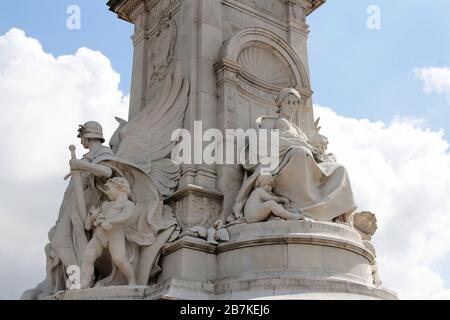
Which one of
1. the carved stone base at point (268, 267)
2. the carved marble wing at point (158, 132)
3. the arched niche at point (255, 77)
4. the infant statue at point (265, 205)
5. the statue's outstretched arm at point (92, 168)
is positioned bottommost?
the carved stone base at point (268, 267)

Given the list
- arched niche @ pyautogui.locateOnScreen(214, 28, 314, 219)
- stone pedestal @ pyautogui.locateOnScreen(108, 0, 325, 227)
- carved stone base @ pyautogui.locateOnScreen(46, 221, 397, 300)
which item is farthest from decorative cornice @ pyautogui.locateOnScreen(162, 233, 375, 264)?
arched niche @ pyautogui.locateOnScreen(214, 28, 314, 219)

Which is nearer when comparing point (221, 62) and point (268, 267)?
point (268, 267)

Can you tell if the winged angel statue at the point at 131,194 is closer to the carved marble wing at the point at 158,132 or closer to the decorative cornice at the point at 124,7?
the carved marble wing at the point at 158,132

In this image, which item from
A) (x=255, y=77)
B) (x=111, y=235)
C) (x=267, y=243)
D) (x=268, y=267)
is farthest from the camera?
(x=255, y=77)

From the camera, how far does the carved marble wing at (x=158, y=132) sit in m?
14.3

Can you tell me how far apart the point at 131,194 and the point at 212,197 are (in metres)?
1.50

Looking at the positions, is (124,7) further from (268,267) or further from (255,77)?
(268,267)

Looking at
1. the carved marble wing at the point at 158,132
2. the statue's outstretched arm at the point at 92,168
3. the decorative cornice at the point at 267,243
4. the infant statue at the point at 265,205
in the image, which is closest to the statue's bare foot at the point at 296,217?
the infant statue at the point at 265,205

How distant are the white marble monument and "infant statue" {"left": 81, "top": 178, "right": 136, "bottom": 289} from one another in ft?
0.08

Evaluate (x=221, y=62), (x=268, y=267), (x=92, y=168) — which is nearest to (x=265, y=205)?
(x=268, y=267)

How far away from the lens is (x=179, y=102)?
14.7 meters

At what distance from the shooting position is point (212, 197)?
13.7 meters

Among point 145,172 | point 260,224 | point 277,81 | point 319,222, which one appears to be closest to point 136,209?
point 145,172
